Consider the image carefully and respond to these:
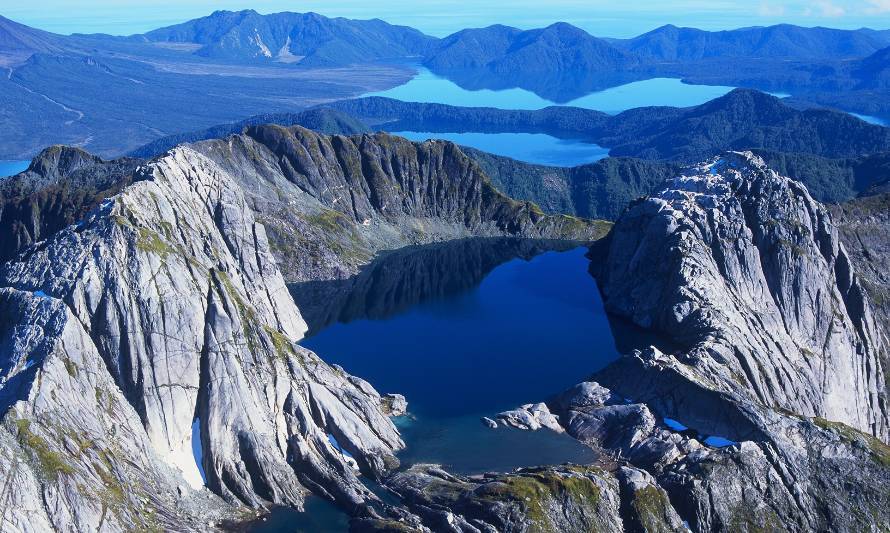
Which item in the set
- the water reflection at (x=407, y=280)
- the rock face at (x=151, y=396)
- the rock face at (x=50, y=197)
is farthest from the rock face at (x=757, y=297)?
the rock face at (x=50, y=197)

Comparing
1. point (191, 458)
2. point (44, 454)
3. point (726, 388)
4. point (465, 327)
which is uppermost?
point (44, 454)

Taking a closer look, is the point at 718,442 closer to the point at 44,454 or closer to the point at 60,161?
the point at 44,454

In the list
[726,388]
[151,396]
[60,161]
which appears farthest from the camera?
[60,161]

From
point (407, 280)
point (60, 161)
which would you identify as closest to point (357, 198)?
point (407, 280)

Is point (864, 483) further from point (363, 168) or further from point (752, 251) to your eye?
point (363, 168)

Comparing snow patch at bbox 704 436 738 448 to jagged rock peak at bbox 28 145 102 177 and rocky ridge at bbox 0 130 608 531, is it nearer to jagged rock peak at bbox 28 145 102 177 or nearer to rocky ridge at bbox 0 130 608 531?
rocky ridge at bbox 0 130 608 531

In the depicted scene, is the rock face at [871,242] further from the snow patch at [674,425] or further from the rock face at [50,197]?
the rock face at [50,197]

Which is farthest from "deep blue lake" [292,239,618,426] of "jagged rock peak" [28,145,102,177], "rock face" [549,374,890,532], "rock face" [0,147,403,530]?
"jagged rock peak" [28,145,102,177]
